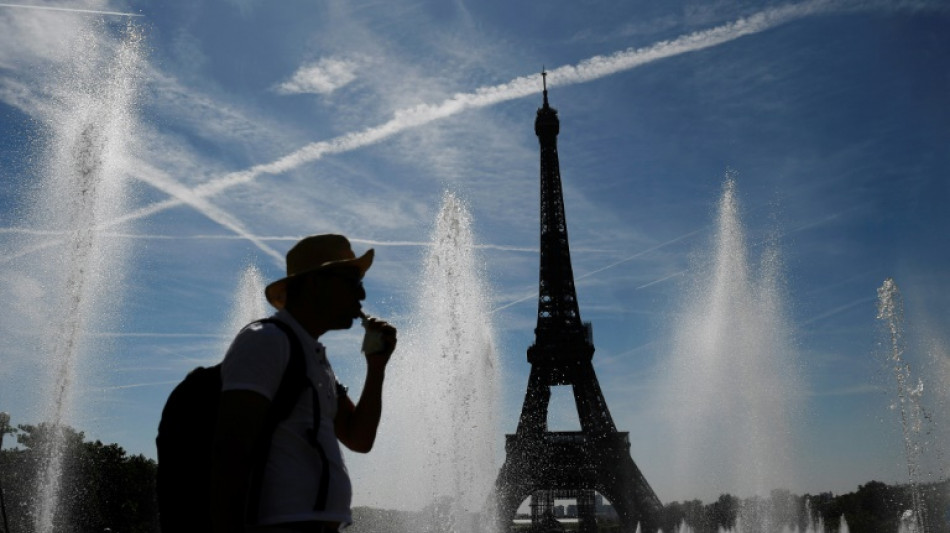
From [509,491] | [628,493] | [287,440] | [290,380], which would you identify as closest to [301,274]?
[290,380]

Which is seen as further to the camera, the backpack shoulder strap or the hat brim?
the hat brim

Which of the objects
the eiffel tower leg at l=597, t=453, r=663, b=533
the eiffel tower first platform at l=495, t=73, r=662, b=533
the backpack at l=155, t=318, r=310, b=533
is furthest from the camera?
the eiffel tower first platform at l=495, t=73, r=662, b=533

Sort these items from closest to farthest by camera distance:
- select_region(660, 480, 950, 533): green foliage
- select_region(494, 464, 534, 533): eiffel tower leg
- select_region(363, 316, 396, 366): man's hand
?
1. select_region(363, 316, 396, 366): man's hand
2. select_region(660, 480, 950, 533): green foliage
3. select_region(494, 464, 534, 533): eiffel tower leg

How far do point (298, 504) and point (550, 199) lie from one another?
44.8 meters

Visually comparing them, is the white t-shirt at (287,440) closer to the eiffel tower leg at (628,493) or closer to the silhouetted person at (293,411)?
the silhouetted person at (293,411)

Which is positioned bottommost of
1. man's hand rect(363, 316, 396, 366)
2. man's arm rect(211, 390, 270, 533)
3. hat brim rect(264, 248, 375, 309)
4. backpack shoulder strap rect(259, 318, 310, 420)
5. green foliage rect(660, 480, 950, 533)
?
green foliage rect(660, 480, 950, 533)

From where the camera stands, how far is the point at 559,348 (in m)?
44.2

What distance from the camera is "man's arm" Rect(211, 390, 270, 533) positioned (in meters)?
2.10

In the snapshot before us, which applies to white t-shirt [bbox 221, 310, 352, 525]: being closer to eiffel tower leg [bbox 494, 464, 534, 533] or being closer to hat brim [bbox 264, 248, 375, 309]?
hat brim [bbox 264, 248, 375, 309]

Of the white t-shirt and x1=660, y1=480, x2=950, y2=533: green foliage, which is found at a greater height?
the white t-shirt

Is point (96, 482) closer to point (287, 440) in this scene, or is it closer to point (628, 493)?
point (628, 493)

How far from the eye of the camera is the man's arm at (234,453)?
2096 mm

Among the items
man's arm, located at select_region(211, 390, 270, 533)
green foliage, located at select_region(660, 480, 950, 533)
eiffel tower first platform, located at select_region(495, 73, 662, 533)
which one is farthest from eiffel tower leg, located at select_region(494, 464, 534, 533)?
man's arm, located at select_region(211, 390, 270, 533)

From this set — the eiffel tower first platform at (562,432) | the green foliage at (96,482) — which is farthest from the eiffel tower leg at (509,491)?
the green foliage at (96,482)
